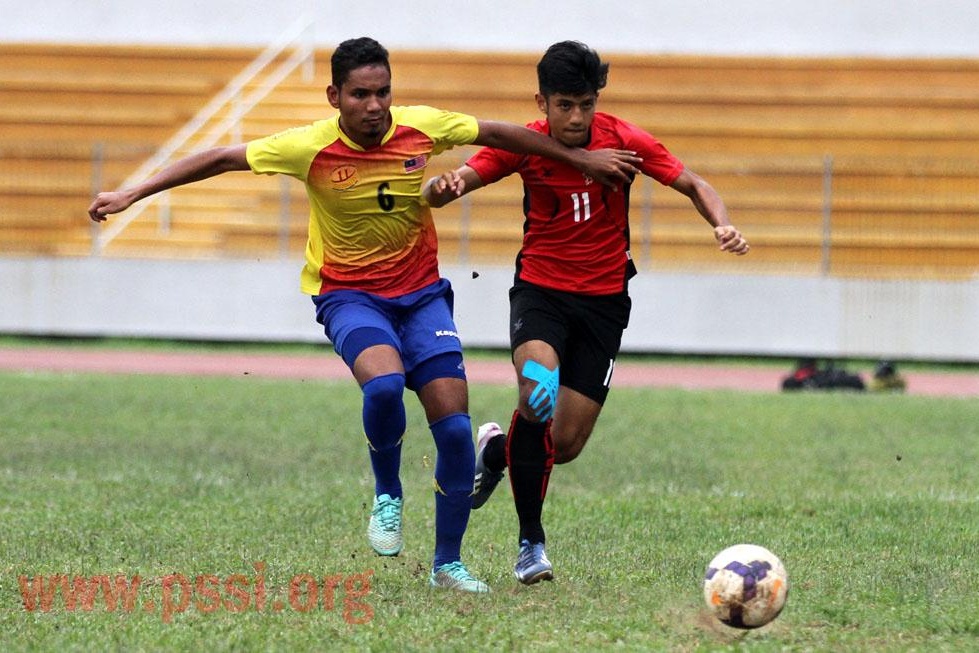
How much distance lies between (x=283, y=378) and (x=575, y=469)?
7691 mm

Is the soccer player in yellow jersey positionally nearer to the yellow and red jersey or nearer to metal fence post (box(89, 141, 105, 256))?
the yellow and red jersey

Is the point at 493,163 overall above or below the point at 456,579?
above

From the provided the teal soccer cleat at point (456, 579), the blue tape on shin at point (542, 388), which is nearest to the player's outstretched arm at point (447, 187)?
the blue tape on shin at point (542, 388)

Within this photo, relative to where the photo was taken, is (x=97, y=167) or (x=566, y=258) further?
(x=97, y=167)

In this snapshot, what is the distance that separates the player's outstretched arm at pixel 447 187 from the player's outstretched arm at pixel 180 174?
2.65 ft

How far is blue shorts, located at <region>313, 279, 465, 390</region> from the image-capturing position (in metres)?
6.70

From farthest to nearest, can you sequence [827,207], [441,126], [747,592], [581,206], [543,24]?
1. [543,24]
2. [827,207]
3. [581,206]
4. [441,126]
5. [747,592]

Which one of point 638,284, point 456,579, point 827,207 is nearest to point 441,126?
point 456,579

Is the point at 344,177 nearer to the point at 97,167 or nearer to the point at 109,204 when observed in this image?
the point at 109,204

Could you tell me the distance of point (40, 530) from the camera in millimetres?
7746

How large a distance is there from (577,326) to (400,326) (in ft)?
2.82

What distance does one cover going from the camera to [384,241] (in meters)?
6.96

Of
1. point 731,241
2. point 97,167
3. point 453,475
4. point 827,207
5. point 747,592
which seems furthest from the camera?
point 97,167

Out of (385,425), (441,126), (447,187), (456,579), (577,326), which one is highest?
(441,126)
